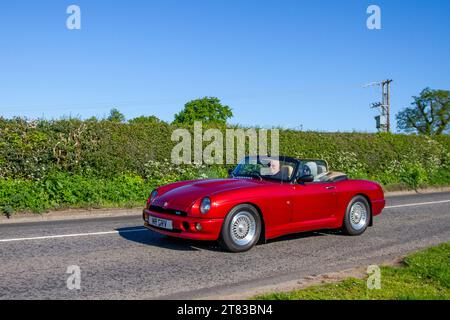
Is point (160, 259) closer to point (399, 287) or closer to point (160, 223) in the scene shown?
point (160, 223)

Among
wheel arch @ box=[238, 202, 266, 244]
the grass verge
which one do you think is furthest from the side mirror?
the grass verge

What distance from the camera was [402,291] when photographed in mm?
4656

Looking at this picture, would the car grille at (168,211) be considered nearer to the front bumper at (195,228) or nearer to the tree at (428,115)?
the front bumper at (195,228)

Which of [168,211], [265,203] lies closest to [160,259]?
[168,211]

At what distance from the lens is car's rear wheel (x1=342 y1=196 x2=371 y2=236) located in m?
8.25

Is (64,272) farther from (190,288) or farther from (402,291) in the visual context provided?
(402,291)

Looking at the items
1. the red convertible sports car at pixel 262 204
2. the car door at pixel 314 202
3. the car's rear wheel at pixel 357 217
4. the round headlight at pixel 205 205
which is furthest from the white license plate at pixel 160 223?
the car's rear wheel at pixel 357 217

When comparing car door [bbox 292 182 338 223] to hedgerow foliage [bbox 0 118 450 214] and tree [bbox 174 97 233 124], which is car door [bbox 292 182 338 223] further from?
tree [bbox 174 97 233 124]

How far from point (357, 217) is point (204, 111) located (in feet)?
206

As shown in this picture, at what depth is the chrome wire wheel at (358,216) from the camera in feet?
27.5

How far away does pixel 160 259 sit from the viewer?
631 centimetres

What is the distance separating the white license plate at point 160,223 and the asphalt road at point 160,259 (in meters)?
0.39
